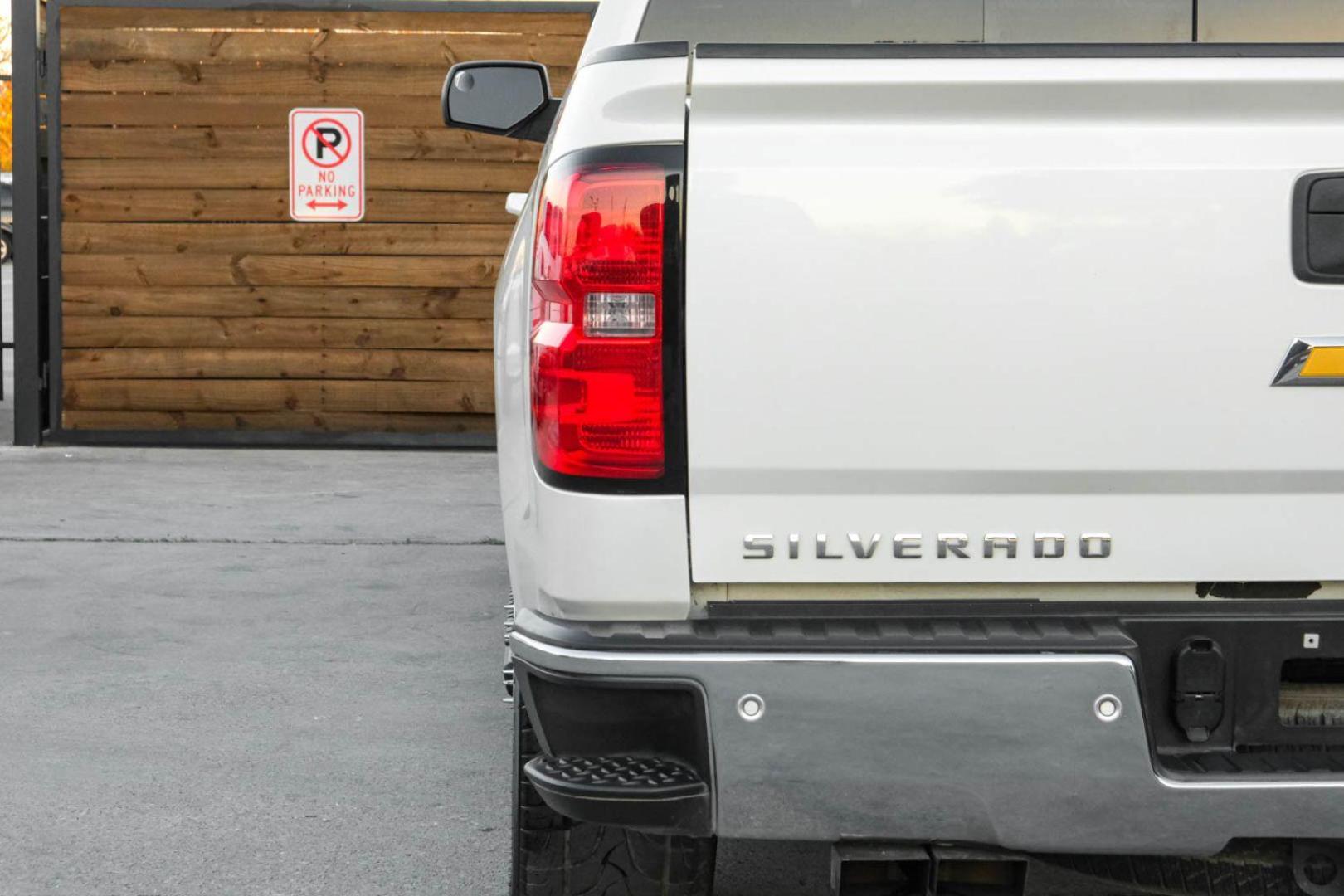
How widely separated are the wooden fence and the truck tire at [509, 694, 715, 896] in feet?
24.2

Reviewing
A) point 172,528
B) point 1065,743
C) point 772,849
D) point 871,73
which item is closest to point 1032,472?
point 1065,743

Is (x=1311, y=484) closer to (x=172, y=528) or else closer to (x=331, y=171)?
(x=172, y=528)

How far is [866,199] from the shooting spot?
2.41 metres

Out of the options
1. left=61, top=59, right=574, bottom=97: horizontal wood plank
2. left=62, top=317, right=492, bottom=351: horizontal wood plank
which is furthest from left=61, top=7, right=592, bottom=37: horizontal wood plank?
left=62, top=317, right=492, bottom=351: horizontal wood plank

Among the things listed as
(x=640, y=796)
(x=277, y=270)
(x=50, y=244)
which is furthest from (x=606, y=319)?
(x=50, y=244)

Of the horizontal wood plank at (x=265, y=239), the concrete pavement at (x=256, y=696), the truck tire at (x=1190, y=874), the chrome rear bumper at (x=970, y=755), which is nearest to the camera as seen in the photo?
the chrome rear bumper at (x=970, y=755)

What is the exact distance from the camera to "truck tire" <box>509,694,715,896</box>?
2.92 m

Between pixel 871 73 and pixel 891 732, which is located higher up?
pixel 871 73

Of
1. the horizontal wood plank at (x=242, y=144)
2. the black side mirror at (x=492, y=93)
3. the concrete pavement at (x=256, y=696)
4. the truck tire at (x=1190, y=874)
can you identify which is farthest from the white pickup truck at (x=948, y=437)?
the horizontal wood plank at (x=242, y=144)

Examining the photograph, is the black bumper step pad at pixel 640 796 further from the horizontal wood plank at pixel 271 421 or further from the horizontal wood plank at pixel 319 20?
the horizontal wood plank at pixel 319 20

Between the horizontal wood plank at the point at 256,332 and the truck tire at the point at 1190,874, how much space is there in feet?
25.3

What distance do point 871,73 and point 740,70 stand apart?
18 centimetres

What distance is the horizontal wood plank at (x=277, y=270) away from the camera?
10.2 m

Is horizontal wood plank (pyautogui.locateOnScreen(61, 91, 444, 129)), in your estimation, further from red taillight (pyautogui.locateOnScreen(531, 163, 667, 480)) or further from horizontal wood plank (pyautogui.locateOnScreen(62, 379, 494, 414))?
red taillight (pyautogui.locateOnScreen(531, 163, 667, 480))
